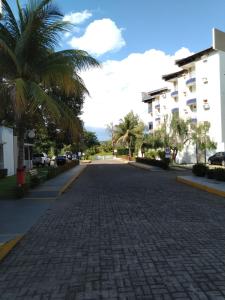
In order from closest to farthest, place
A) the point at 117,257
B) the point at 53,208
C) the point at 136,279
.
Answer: the point at 136,279 → the point at 117,257 → the point at 53,208

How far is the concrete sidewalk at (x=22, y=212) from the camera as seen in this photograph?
899 centimetres

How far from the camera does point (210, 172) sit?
22062mm

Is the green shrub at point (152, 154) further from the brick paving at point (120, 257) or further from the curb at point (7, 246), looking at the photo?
the curb at point (7, 246)

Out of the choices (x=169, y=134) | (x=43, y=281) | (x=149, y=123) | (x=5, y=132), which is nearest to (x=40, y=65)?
(x=43, y=281)

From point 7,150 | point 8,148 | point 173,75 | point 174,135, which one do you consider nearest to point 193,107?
point 173,75

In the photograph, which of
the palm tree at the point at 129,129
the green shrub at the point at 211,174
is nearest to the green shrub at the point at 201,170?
the green shrub at the point at 211,174

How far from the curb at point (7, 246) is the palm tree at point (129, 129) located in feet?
209

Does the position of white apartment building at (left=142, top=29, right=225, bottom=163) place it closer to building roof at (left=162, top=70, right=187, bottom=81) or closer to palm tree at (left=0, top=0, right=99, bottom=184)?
building roof at (left=162, top=70, right=187, bottom=81)

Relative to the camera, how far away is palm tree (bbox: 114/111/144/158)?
237 ft

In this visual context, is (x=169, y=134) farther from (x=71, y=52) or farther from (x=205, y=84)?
(x=71, y=52)

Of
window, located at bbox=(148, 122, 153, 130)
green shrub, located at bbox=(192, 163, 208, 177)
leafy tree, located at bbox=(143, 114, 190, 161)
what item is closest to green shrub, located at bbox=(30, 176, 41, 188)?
green shrub, located at bbox=(192, 163, 208, 177)

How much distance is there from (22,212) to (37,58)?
7.18 m

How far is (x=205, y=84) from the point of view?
55250mm

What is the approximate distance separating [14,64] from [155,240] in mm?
10927
